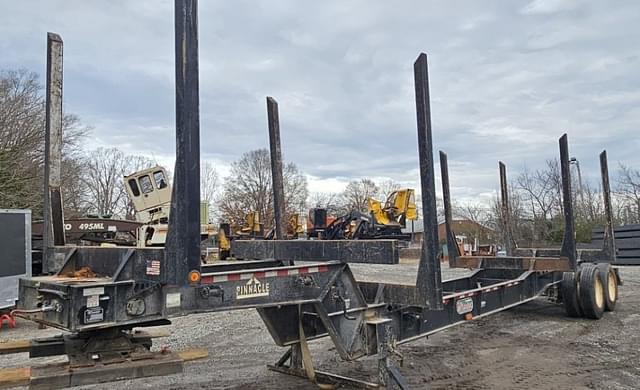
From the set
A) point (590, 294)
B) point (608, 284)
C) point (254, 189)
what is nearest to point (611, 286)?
point (608, 284)

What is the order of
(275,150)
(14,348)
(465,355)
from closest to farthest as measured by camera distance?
(14,348)
(275,150)
(465,355)

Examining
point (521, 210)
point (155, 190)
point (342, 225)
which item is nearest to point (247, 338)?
point (155, 190)

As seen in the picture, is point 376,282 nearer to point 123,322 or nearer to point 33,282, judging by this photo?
point 123,322

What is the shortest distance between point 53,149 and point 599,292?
30.0 feet

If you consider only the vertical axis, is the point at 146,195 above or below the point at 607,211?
above

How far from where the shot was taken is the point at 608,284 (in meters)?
9.62

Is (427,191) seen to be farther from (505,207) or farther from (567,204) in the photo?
(505,207)

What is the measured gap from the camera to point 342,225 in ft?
69.6

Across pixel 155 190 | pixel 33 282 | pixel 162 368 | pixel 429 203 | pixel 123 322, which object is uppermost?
pixel 155 190

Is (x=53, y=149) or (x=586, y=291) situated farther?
(x=586, y=291)

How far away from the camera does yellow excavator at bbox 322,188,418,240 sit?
20.7 metres

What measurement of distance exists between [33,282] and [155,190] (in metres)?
13.6

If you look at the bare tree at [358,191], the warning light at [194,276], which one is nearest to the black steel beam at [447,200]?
the warning light at [194,276]

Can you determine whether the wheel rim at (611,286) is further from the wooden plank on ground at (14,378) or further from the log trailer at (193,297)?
the wooden plank on ground at (14,378)
